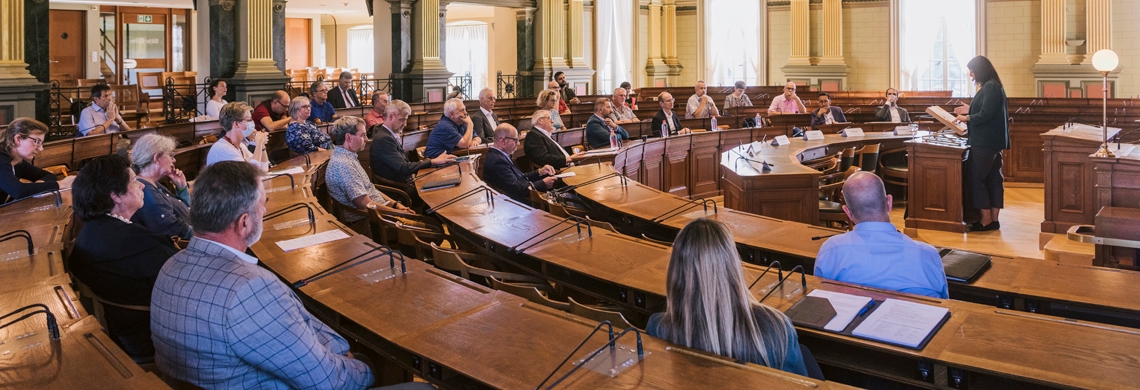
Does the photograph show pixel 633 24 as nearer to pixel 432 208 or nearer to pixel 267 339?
pixel 432 208

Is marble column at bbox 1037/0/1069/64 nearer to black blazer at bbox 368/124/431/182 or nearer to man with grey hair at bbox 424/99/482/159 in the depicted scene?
man with grey hair at bbox 424/99/482/159

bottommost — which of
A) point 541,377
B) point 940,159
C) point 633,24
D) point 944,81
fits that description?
point 541,377

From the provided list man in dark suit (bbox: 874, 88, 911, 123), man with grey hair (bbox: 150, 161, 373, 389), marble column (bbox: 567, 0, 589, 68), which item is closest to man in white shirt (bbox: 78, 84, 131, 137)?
man with grey hair (bbox: 150, 161, 373, 389)

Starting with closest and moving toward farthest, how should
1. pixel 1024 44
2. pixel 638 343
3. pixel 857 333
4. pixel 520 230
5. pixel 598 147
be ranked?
pixel 638 343, pixel 857 333, pixel 520 230, pixel 598 147, pixel 1024 44

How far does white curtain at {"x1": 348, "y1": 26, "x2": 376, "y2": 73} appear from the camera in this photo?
26391 millimetres

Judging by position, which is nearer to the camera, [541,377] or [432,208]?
[541,377]

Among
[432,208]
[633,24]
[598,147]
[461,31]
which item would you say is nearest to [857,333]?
[432,208]

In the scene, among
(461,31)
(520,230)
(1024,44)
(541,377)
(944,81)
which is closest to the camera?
(541,377)

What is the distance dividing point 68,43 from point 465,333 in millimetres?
19130

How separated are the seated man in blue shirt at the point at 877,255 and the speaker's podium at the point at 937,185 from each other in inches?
200

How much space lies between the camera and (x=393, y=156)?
22.0 ft

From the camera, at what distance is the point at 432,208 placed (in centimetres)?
517

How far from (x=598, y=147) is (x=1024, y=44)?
11.3m

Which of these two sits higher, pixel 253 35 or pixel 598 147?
pixel 253 35
